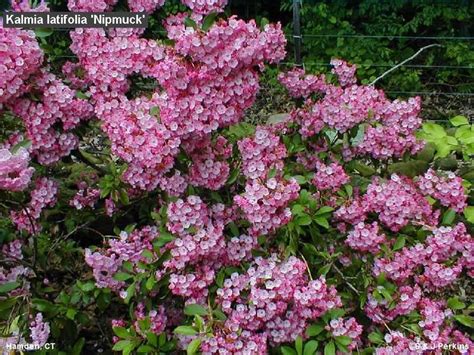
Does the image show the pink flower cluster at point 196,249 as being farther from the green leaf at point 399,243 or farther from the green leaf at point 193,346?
the green leaf at point 399,243

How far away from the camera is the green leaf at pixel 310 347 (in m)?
2.01

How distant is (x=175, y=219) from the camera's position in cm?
205

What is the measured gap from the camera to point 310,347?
79.4 inches

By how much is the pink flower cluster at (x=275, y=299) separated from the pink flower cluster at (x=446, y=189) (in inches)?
19.2

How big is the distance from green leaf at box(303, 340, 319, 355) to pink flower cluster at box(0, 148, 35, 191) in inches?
36.2

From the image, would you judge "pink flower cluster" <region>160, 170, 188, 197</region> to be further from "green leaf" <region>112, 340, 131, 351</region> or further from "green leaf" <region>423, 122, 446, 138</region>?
"green leaf" <region>423, 122, 446, 138</region>

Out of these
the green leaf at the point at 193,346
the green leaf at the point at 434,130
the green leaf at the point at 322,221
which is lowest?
the green leaf at the point at 193,346

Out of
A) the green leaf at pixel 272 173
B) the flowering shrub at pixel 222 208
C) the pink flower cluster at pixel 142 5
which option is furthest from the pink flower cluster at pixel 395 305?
the pink flower cluster at pixel 142 5

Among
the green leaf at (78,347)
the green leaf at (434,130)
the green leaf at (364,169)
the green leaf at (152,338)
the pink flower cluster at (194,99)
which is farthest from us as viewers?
the green leaf at (434,130)

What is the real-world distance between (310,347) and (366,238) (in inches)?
14.2

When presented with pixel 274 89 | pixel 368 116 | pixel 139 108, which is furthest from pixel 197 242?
pixel 274 89

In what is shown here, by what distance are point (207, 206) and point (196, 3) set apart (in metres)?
0.63

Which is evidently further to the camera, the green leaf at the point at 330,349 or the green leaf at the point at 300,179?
the green leaf at the point at 300,179

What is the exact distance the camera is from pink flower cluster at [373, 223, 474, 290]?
6.86ft
